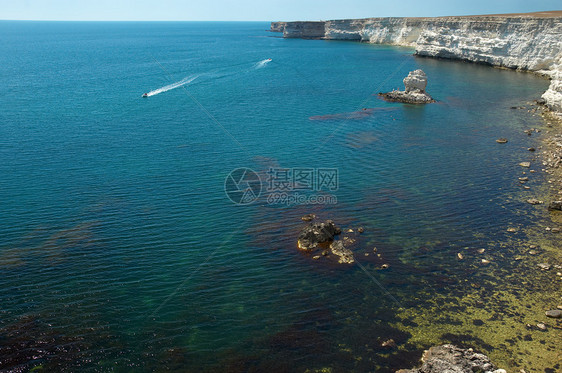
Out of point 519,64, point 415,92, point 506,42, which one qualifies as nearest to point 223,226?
point 415,92

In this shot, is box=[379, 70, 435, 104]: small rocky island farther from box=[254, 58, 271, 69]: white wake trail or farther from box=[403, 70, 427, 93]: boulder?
box=[254, 58, 271, 69]: white wake trail

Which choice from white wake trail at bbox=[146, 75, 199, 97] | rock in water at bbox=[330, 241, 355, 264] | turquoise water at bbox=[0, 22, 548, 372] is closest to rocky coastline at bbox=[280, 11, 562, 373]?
rock in water at bbox=[330, 241, 355, 264]

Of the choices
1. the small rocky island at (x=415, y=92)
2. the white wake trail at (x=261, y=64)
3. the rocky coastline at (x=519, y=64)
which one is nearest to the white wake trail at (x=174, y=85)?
the white wake trail at (x=261, y=64)

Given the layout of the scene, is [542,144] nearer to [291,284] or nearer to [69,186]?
Result: [291,284]

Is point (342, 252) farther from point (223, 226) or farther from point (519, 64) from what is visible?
point (519, 64)

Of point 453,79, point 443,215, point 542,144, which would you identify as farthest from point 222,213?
point 453,79

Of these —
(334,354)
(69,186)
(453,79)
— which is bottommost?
(334,354)

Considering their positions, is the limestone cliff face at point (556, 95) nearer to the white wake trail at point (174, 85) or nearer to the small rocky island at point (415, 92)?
the small rocky island at point (415, 92)
